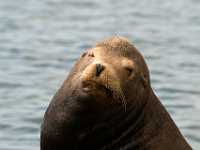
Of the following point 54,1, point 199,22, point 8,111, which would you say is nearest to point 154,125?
point 8,111

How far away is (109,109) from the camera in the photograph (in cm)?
1093

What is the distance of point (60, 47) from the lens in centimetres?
2098

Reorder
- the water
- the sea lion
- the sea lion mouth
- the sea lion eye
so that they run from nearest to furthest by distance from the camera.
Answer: the sea lion mouth
the sea lion
the sea lion eye
the water

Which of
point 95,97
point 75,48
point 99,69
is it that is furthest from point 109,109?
point 75,48

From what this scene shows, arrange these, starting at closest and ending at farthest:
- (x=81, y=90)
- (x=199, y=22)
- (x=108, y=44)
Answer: (x=81, y=90), (x=108, y=44), (x=199, y=22)

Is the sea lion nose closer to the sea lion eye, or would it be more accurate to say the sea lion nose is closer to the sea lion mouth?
the sea lion mouth

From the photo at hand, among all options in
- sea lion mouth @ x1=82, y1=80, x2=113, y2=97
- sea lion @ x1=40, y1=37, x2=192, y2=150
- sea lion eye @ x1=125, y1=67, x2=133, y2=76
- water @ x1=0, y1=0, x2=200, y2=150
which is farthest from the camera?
water @ x1=0, y1=0, x2=200, y2=150

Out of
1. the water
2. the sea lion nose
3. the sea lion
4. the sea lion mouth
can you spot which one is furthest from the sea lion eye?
the water

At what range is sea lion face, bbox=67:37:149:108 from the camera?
35.1 feet

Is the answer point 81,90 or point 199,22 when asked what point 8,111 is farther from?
point 199,22

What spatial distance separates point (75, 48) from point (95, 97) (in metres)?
10.3

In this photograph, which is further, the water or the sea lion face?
the water

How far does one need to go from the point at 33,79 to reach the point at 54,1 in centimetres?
715

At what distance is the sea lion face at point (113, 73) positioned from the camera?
10.7m
